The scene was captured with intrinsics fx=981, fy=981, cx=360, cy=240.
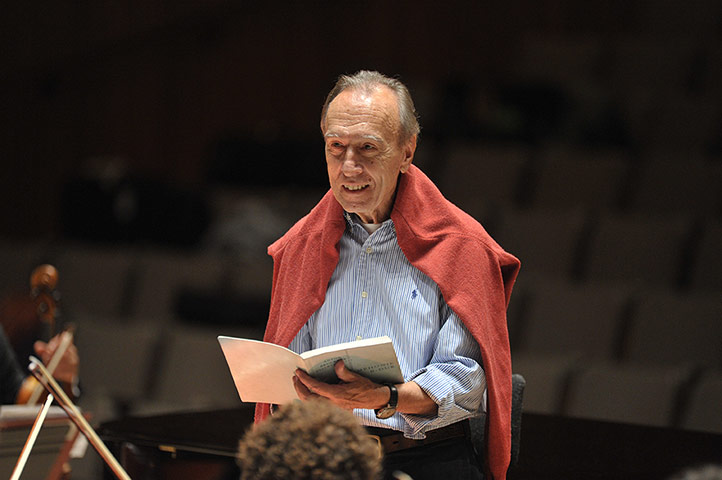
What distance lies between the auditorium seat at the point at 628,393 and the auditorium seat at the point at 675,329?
1.05 ft

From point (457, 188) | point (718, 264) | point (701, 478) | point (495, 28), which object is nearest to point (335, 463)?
point (701, 478)

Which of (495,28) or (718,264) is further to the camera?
(495,28)

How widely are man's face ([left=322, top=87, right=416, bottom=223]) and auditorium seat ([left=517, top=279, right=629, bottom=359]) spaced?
1816mm

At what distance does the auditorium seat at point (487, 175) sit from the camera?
13.1 ft

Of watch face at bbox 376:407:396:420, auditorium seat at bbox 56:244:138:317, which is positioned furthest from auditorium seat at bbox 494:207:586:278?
watch face at bbox 376:407:396:420

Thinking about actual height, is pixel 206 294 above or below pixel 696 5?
below

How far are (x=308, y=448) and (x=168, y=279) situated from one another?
2929mm

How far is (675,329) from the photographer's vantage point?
3.10 meters

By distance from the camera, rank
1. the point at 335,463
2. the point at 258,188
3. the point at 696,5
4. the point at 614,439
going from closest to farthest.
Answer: the point at 335,463, the point at 614,439, the point at 258,188, the point at 696,5

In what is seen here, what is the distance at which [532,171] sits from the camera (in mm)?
3984

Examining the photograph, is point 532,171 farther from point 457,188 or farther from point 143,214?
point 143,214

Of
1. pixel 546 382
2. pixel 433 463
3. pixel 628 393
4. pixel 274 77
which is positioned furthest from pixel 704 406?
pixel 274 77

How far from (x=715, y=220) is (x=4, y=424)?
2554 millimetres

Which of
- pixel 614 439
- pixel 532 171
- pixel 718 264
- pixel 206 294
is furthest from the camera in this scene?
pixel 532 171
